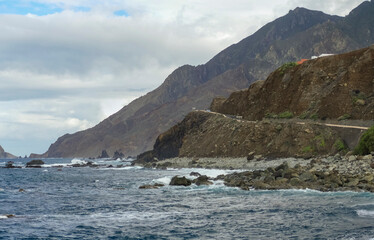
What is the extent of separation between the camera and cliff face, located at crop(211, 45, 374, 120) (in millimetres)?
76062

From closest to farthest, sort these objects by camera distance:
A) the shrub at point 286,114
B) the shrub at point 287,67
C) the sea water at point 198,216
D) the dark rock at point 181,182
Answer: the sea water at point 198,216 < the dark rock at point 181,182 < the shrub at point 286,114 < the shrub at point 287,67

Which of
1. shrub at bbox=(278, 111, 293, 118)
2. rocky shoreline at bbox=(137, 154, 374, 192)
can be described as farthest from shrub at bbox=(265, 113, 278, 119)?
rocky shoreline at bbox=(137, 154, 374, 192)

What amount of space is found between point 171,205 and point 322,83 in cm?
5878

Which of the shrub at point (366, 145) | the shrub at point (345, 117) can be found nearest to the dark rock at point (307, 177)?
the shrub at point (366, 145)

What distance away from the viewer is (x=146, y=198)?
43.9 m

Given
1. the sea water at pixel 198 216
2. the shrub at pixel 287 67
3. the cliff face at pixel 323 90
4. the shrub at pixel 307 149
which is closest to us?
the sea water at pixel 198 216

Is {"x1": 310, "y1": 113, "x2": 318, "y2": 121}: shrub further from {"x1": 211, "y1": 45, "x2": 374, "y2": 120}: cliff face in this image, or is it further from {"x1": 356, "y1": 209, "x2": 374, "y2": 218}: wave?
{"x1": 356, "y1": 209, "x2": 374, "y2": 218}: wave

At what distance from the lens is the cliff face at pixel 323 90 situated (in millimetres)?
76062

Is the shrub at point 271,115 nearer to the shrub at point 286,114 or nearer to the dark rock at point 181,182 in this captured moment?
the shrub at point 286,114

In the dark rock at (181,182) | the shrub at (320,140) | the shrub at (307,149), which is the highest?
the shrub at (320,140)

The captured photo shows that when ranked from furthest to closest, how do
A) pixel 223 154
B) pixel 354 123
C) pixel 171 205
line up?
pixel 223 154, pixel 354 123, pixel 171 205

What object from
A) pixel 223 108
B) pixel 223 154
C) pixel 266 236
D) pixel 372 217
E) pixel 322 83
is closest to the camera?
pixel 266 236

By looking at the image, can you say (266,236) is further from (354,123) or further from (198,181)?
(354,123)

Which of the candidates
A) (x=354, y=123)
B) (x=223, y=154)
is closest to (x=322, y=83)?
(x=354, y=123)
